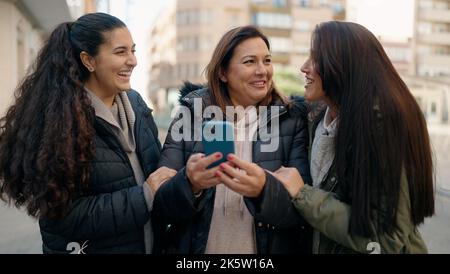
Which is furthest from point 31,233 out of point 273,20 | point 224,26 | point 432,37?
point 432,37

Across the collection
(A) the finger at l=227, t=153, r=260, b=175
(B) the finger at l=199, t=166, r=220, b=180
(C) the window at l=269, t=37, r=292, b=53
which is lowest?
(B) the finger at l=199, t=166, r=220, b=180

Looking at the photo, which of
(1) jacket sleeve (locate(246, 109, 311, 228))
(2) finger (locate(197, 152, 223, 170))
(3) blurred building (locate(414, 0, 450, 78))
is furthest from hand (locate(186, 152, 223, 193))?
(3) blurred building (locate(414, 0, 450, 78))

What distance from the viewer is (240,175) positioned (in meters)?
1.30

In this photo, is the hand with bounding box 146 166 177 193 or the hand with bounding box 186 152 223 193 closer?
the hand with bounding box 186 152 223 193

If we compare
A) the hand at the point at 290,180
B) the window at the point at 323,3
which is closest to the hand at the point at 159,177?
the hand at the point at 290,180

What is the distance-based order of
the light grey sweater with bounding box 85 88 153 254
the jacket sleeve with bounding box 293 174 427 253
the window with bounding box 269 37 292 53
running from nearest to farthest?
the jacket sleeve with bounding box 293 174 427 253
the light grey sweater with bounding box 85 88 153 254
the window with bounding box 269 37 292 53

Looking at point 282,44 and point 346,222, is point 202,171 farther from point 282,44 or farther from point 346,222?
point 282,44

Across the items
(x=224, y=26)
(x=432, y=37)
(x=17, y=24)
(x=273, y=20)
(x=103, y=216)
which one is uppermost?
(x=273, y=20)

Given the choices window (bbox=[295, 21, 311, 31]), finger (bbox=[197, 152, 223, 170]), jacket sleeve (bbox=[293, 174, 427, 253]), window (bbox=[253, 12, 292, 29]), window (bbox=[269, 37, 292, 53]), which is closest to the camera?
finger (bbox=[197, 152, 223, 170])

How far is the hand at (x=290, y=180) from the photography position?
4.65 ft

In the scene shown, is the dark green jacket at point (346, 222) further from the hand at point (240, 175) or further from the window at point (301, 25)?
the window at point (301, 25)

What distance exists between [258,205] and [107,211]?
0.54 metres

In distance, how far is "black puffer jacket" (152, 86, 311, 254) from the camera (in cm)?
139

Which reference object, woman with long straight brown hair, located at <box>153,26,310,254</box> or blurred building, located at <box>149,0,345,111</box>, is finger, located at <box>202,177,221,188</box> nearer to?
woman with long straight brown hair, located at <box>153,26,310,254</box>
